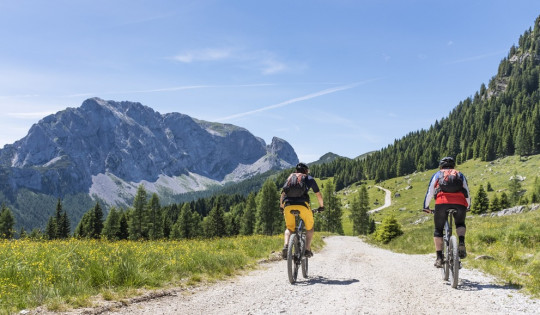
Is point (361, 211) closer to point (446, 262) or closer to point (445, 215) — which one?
point (446, 262)

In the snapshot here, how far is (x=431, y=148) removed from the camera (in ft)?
601

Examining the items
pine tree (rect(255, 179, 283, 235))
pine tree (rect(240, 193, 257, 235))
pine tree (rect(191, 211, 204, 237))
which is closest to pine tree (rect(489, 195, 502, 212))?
pine tree (rect(255, 179, 283, 235))

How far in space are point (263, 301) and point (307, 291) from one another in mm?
1385

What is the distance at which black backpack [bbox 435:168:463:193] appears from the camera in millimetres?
8875

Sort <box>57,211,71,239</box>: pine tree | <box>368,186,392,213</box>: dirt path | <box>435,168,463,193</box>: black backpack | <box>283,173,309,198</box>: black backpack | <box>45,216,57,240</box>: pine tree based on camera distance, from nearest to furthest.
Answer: <box>435,168,463,193</box>: black backpack < <box>283,173,309,198</box>: black backpack < <box>45,216,57,240</box>: pine tree < <box>57,211,71,239</box>: pine tree < <box>368,186,392,213</box>: dirt path

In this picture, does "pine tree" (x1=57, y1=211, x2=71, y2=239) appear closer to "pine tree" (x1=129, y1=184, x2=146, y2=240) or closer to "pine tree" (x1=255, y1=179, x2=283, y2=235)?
"pine tree" (x1=129, y1=184, x2=146, y2=240)

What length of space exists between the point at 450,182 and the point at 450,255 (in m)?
1.93

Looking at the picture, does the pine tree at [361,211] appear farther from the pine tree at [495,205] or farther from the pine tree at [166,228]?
the pine tree at [166,228]

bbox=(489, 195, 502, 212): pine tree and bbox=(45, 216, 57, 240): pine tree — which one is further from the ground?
bbox=(489, 195, 502, 212): pine tree

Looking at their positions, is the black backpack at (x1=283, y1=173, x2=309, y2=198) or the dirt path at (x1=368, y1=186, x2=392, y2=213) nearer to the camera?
the black backpack at (x1=283, y1=173, x2=309, y2=198)

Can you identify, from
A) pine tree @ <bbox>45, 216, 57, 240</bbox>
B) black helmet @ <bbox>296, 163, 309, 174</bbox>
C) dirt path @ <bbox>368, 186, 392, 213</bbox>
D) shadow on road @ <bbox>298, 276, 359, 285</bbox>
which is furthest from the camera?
dirt path @ <bbox>368, 186, 392, 213</bbox>

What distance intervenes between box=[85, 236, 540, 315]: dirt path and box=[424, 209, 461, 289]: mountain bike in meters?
0.29

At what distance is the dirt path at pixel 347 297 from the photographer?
6.54m

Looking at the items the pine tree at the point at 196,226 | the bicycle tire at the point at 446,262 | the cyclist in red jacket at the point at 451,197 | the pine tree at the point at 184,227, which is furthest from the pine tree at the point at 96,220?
the cyclist in red jacket at the point at 451,197
